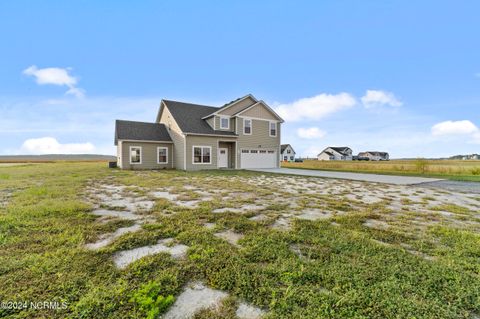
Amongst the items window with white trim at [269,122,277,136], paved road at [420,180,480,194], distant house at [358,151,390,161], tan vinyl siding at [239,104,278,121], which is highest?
tan vinyl siding at [239,104,278,121]

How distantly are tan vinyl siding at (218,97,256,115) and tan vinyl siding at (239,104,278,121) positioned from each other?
1076mm

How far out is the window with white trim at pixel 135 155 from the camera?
1614 centimetres

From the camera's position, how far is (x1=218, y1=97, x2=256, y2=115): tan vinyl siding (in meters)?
18.0

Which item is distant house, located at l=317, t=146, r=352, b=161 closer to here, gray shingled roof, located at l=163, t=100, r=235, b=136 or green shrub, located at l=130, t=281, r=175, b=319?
gray shingled roof, located at l=163, t=100, r=235, b=136

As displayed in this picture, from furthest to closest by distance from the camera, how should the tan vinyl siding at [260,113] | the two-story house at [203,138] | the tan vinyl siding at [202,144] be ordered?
the tan vinyl siding at [260,113] → the two-story house at [203,138] → the tan vinyl siding at [202,144]

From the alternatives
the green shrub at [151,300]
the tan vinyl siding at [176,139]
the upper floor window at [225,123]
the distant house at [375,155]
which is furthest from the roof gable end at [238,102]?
the distant house at [375,155]

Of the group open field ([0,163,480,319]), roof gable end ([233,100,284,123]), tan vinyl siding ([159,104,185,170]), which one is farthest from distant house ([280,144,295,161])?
open field ([0,163,480,319])

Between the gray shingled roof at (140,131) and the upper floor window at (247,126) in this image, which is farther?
the upper floor window at (247,126)

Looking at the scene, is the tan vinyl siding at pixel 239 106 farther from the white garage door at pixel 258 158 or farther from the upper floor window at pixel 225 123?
the white garage door at pixel 258 158

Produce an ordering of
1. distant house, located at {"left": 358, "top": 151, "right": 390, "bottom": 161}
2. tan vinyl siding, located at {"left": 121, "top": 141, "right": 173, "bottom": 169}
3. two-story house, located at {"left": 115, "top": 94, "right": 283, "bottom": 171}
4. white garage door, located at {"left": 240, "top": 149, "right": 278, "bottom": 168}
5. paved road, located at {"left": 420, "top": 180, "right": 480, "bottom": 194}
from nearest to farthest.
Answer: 1. paved road, located at {"left": 420, "top": 180, "right": 480, "bottom": 194}
2. tan vinyl siding, located at {"left": 121, "top": 141, "right": 173, "bottom": 169}
3. two-story house, located at {"left": 115, "top": 94, "right": 283, "bottom": 171}
4. white garage door, located at {"left": 240, "top": 149, "right": 278, "bottom": 168}
5. distant house, located at {"left": 358, "top": 151, "right": 390, "bottom": 161}

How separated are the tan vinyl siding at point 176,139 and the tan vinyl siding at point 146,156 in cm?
62

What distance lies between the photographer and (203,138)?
1631 cm

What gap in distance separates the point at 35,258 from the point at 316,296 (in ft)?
9.65

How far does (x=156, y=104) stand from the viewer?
20.2 meters
